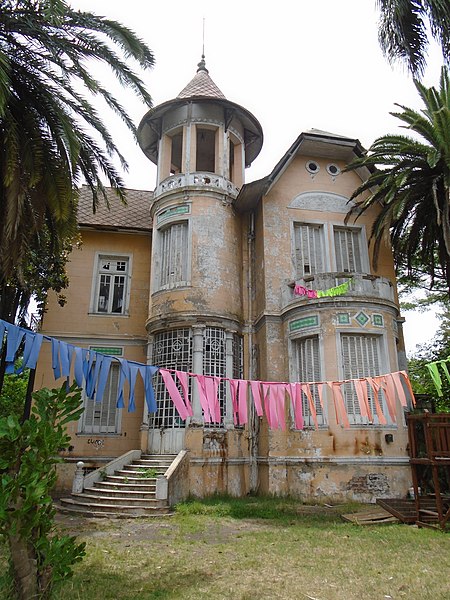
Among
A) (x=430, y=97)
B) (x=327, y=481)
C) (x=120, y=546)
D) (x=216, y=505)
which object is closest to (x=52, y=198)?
(x=120, y=546)

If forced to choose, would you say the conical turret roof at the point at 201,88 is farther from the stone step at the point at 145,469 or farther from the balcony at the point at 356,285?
the stone step at the point at 145,469

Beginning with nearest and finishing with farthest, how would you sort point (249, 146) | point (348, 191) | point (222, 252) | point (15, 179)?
1. point (15, 179)
2. point (222, 252)
3. point (348, 191)
4. point (249, 146)

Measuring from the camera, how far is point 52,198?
30.8 feet

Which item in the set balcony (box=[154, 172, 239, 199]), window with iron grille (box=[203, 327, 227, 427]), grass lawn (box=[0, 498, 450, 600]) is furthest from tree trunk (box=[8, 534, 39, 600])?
balcony (box=[154, 172, 239, 199])

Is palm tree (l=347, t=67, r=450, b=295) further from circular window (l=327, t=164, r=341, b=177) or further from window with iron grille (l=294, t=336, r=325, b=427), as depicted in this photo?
window with iron grille (l=294, t=336, r=325, b=427)

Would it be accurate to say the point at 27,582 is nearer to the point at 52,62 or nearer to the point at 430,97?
the point at 52,62

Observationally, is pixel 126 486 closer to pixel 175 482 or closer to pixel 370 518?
pixel 175 482

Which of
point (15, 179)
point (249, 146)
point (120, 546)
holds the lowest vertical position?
point (120, 546)

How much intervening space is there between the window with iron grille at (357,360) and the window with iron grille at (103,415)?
24.6ft

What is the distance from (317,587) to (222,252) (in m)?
10.9

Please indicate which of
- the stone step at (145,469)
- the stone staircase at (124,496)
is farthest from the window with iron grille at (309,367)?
the stone step at (145,469)

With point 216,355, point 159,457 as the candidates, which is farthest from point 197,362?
point 159,457

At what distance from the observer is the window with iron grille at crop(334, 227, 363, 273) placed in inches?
628

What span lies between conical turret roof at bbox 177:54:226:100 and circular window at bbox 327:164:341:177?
445cm
